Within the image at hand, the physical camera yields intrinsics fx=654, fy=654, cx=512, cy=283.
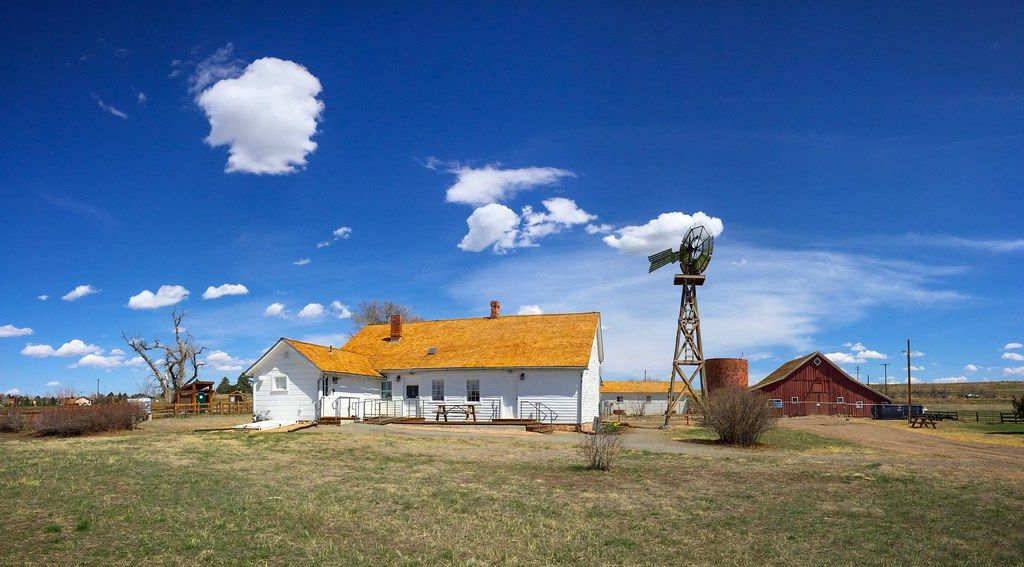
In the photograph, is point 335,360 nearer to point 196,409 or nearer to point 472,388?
point 472,388

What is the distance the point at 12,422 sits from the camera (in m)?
30.6

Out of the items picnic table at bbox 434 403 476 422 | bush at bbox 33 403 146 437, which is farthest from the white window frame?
bush at bbox 33 403 146 437

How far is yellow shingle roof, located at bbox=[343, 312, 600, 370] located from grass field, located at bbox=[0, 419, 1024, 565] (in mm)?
13665

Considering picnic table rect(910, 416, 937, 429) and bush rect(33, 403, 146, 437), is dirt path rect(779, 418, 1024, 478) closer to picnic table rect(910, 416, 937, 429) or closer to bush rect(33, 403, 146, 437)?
picnic table rect(910, 416, 937, 429)

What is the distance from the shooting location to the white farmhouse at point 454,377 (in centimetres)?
3175

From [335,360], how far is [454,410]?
6717mm

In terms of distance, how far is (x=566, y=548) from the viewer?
8992 mm

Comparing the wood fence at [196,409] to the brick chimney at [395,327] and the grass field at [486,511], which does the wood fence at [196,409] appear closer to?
the brick chimney at [395,327]

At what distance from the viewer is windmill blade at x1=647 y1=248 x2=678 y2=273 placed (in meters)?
41.2

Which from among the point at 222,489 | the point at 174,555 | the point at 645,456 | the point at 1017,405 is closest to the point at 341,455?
the point at 222,489

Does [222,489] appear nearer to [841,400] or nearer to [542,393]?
[542,393]

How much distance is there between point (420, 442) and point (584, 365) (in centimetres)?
1011

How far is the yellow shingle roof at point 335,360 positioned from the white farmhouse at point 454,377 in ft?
0.23

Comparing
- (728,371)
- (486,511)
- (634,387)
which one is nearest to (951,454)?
(486,511)
